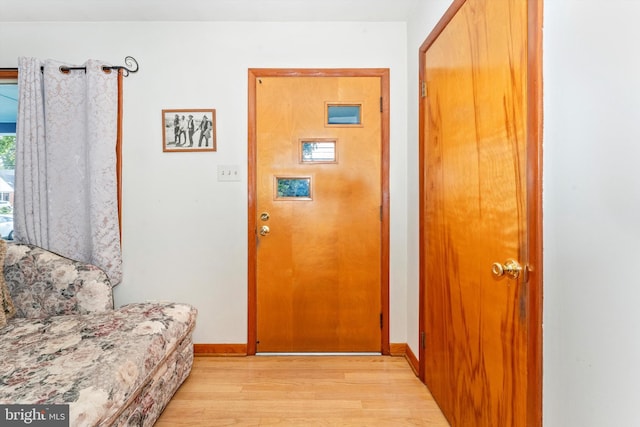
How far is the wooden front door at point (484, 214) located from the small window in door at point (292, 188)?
33.7 inches

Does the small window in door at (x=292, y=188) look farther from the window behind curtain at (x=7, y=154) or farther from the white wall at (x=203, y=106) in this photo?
the window behind curtain at (x=7, y=154)

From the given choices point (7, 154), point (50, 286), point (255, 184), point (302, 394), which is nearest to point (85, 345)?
point (50, 286)

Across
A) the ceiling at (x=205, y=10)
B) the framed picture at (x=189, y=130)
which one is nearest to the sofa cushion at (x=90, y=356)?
the framed picture at (x=189, y=130)

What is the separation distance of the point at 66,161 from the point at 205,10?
142 cm

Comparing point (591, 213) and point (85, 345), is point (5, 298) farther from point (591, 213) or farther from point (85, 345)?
point (591, 213)

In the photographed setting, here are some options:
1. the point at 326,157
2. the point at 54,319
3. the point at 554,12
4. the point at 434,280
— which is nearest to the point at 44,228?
the point at 54,319

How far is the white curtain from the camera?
81.3 inches

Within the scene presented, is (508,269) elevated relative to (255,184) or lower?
lower

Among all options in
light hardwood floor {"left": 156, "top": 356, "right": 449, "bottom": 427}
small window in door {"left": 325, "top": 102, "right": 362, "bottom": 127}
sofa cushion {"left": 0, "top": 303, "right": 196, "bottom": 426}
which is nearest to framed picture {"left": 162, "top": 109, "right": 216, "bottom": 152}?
small window in door {"left": 325, "top": 102, "right": 362, "bottom": 127}

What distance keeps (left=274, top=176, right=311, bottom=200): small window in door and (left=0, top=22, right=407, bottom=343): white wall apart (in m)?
0.25

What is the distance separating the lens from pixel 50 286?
1863 millimetres

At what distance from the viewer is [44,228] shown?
2088 millimetres

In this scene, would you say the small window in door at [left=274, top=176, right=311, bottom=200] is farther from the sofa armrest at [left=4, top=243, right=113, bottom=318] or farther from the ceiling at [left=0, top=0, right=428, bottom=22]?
the sofa armrest at [left=4, top=243, right=113, bottom=318]

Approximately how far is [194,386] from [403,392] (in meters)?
1.26
